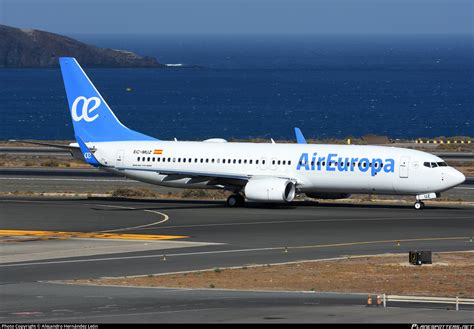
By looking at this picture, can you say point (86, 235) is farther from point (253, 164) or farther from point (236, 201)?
point (253, 164)

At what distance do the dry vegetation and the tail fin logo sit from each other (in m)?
31.6

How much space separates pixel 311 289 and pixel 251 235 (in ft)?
53.6

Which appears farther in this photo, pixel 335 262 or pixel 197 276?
pixel 335 262

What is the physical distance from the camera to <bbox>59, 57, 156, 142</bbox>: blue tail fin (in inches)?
2908

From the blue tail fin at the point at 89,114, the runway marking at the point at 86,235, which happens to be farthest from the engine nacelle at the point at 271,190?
the runway marking at the point at 86,235

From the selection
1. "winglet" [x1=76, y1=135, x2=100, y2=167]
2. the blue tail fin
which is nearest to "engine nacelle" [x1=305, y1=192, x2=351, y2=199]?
the blue tail fin

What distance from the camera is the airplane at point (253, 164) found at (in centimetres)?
6594

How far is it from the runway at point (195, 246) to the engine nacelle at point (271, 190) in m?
0.83

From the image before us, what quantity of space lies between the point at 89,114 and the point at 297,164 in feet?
49.9

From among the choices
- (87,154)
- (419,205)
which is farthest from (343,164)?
(87,154)

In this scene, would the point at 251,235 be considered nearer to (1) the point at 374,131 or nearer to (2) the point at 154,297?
(2) the point at 154,297

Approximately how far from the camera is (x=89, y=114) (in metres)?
74.6

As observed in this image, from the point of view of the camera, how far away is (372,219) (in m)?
62.4

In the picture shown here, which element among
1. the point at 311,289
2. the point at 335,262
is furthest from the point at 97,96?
the point at 311,289
